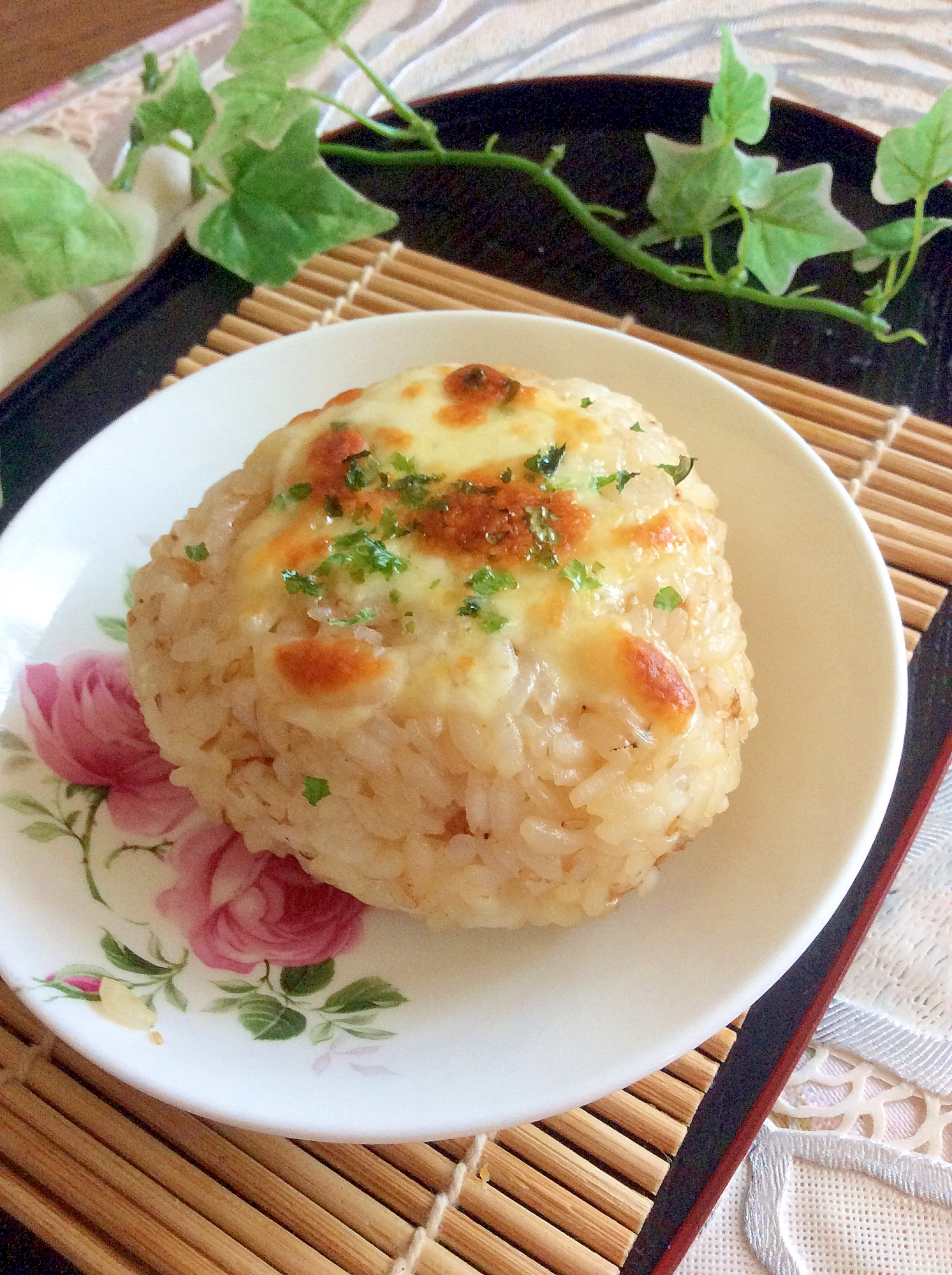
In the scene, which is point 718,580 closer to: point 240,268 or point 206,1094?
point 206,1094

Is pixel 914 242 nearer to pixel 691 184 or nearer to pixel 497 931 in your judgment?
pixel 691 184

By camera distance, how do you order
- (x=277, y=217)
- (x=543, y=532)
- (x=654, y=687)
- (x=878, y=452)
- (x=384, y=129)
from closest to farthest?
(x=654, y=687) < (x=543, y=532) < (x=878, y=452) < (x=277, y=217) < (x=384, y=129)

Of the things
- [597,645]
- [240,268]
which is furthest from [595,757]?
[240,268]

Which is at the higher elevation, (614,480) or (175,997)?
(614,480)

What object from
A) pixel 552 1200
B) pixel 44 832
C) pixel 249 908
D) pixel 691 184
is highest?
pixel 691 184

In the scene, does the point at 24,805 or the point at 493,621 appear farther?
the point at 24,805

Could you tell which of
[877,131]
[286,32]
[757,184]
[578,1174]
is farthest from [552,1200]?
[877,131]

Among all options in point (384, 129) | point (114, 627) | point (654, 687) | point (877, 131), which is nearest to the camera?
point (654, 687)

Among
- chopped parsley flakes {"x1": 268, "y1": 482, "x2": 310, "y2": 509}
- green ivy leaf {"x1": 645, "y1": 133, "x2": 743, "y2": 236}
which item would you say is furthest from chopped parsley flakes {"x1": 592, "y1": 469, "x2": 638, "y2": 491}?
green ivy leaf {"x1": 645, "y1": 133, "x2": 743, "y2": 236}
